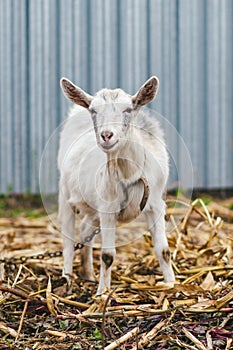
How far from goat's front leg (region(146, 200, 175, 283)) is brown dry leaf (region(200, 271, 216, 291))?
0.63ft

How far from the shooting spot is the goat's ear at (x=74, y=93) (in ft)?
11.8

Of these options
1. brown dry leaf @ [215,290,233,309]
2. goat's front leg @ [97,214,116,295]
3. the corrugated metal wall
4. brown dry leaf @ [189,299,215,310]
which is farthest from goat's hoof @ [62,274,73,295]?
the corrugated metal wall

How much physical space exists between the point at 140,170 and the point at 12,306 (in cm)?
104

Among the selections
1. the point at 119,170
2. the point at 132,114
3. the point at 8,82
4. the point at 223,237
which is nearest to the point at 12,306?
the point at 119,170

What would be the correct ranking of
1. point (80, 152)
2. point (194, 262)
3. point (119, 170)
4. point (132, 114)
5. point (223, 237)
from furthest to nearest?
point (223, 237) → point (194, 262) → point (80, 152) → point (119, 170) → point (132, 114)

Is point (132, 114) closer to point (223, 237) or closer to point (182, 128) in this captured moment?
point (223, 237)

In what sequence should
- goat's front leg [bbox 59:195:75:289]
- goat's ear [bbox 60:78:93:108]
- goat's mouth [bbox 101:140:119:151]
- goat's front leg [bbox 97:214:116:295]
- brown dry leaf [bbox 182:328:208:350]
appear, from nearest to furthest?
brown dry leaf [bbox 182:328:208:350], goat's mouth [bbox 101:140:119:151], goat's ear [bbox 60:78:93:108], goat's front leg [bbox 97:214:116:295], goat's front leg [bbox 59:195:75:289]

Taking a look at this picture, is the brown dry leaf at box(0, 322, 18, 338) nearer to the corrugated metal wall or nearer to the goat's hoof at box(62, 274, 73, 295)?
the goat's hoof at box(62, 274, 73, 295)

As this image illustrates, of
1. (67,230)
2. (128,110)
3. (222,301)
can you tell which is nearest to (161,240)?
(222,301)

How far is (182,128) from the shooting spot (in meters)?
8.71

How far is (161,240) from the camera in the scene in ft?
13.2

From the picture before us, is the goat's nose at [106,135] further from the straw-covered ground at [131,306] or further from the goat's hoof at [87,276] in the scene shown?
the goat's hoof at [87,276]

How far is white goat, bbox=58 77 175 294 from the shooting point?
3.47m

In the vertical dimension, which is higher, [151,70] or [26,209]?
[151,70]
